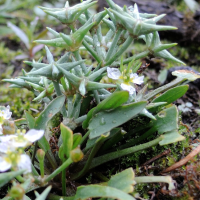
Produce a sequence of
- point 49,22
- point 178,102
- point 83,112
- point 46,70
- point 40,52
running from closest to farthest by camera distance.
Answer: point 46,70 → point 83,112 → point 178,102 → point 40,52 → point 49,22

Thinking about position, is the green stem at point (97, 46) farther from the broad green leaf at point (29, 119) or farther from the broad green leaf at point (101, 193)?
the broad green leaf at point (101, 193)

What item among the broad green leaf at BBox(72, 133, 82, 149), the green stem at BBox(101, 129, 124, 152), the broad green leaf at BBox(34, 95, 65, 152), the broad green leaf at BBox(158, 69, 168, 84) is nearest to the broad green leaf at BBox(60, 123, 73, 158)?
the broad green leaf at BBox(72, 133, 82, 149)

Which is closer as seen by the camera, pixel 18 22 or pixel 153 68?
pixel 153 68

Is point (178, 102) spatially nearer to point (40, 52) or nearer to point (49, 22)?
point (40, 52)

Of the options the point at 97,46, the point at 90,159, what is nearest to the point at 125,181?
the point at 90,159

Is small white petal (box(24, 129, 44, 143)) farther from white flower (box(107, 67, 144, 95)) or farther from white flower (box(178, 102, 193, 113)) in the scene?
white flower (box(178, 102, 193, 113))

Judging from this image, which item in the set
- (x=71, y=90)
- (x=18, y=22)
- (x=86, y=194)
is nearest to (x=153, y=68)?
(x=71, y=90)

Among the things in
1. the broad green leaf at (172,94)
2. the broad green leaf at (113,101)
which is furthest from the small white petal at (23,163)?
the broad green leaf at (172,94)
